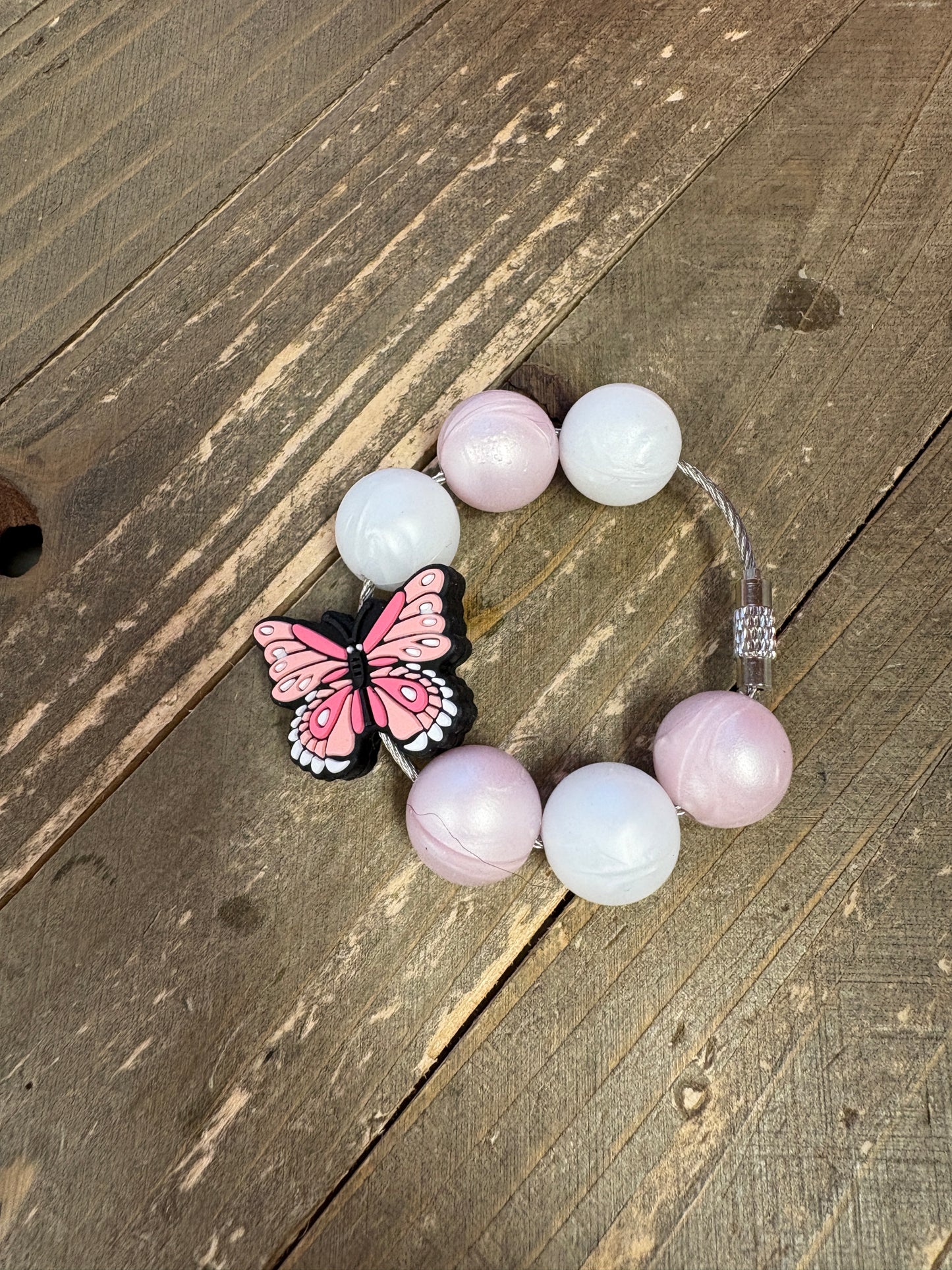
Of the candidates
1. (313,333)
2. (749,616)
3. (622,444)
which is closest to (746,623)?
(749,616)

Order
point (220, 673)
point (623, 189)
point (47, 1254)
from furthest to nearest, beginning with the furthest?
point (623, 189), point (220, 673), point (47, 1254)

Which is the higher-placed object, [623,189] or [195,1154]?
[623,189]

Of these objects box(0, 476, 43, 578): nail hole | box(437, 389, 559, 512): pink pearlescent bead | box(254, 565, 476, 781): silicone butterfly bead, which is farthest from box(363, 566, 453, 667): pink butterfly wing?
box(0, 476, 43, 578): nail hole

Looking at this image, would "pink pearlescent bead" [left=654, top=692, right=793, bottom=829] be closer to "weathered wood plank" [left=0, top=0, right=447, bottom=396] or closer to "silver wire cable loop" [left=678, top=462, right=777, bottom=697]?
"silver wire cable loop" [left=678, top=462, right=777, bottom=697]

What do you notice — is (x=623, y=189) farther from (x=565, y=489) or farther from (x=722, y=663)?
(x=722, y=663)

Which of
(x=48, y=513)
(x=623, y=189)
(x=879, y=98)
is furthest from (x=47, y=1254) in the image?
(x=879, y=98)

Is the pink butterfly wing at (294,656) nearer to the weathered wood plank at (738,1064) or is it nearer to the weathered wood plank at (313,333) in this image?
the weathered wood plank at (313,333)

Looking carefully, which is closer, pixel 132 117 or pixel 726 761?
pixel 726 761

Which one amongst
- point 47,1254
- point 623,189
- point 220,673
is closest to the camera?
point 47,1254

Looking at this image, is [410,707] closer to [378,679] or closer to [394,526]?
[378,679]
